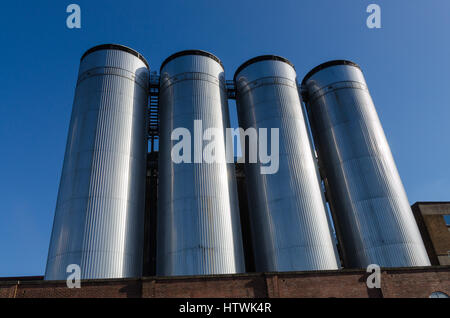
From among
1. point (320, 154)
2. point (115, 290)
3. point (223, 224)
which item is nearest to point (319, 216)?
point (223, 224)

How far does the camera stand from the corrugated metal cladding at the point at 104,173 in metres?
23.2

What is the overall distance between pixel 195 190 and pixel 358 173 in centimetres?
1387

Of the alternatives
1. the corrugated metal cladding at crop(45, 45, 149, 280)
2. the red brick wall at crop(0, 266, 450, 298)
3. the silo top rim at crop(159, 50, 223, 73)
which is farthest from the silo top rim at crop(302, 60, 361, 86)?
the red brick wall at crop(0, 266, 450, 298)

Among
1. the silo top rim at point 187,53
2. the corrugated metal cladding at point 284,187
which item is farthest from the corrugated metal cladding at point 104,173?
the corrugated metal cladding at point 284,187

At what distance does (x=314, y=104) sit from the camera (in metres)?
35.8

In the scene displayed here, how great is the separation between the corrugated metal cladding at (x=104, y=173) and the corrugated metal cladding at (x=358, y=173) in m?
16.8

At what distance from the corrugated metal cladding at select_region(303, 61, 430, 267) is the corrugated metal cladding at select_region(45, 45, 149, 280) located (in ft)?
55.1

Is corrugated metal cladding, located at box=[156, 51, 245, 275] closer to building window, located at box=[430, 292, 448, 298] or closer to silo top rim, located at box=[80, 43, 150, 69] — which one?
silo top rim, located at box=[80, 43, 150, 69]

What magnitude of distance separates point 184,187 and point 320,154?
49.4ft

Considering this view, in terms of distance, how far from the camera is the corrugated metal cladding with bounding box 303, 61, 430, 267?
26500 millimetres

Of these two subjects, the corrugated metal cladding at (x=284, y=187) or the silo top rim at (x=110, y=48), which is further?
the silo top rim at (x=110, y=48)

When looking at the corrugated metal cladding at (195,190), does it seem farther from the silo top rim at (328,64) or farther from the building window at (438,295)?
the building window at (438,295)
